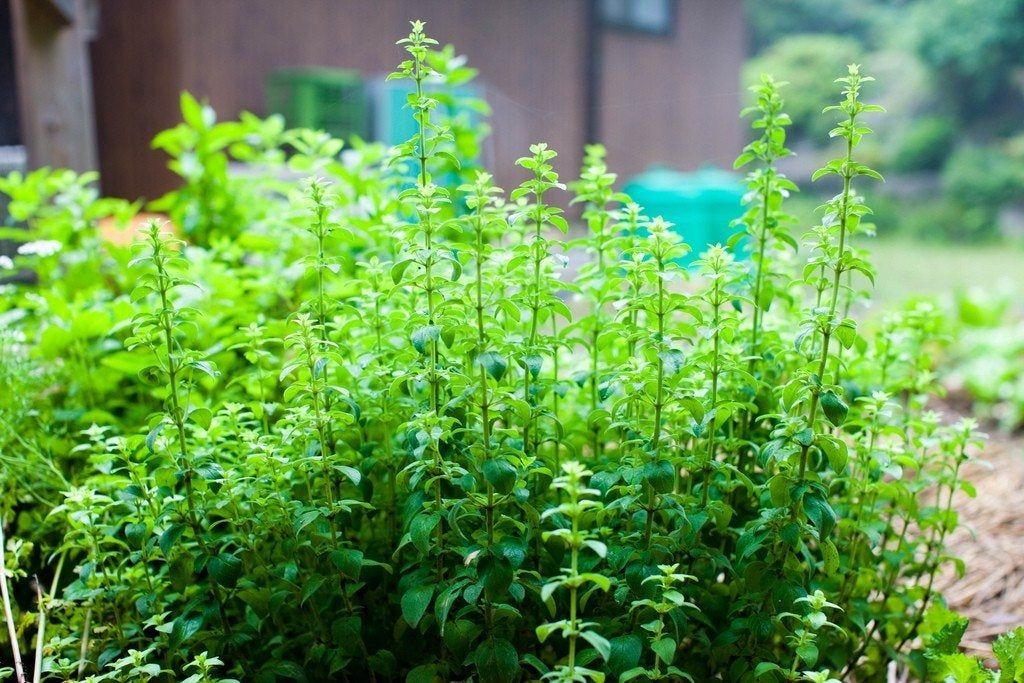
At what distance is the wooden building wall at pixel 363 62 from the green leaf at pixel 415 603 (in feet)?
7.16

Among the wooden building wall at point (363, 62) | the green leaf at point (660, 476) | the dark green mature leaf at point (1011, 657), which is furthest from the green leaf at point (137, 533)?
the wooden building wall at point (363, 62)

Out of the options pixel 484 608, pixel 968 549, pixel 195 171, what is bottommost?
pixel 968 549

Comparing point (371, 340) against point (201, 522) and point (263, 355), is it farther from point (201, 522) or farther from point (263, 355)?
point (201, 522)

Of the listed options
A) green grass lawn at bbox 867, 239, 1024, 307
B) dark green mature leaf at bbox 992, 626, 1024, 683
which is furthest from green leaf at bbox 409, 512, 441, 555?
green grass lawn at bbox 867, 239, 1024, 307

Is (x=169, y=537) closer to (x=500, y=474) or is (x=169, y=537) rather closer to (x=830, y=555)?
(x=500, y=474)

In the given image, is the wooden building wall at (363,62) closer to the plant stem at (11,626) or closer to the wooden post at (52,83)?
the wooden post at (52,83)

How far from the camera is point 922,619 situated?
1.20 meters

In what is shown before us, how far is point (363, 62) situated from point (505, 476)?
349 cm

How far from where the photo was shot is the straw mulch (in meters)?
1.50

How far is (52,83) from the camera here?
2326mm

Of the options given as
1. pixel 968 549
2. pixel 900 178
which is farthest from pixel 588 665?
pixel 900 178

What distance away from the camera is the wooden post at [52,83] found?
2.22 metres

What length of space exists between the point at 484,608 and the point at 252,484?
0.32 metres

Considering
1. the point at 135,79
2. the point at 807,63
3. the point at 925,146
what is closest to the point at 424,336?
the point at 135,79
